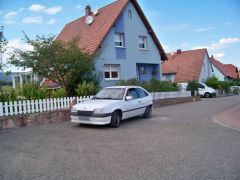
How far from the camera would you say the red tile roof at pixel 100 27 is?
22359 millimetres

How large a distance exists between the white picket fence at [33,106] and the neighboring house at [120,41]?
818 cm

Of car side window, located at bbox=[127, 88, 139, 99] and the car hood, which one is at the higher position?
car side window, located at bbox=[127, 88, 139, 99]

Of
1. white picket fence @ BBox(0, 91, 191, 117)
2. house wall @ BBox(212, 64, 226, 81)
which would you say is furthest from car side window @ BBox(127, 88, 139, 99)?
house wall @ BBox(212, 64, 226, 81)

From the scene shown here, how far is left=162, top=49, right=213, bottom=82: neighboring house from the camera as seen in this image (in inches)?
1762

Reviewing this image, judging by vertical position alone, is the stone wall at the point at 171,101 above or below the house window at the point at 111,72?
below

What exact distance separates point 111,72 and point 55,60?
874 centimetres

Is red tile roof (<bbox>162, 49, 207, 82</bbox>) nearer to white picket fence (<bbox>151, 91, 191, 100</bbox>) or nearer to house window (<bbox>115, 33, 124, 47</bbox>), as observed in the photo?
white picket fence (<bbox>151, 91, 191, 100</bbox>)

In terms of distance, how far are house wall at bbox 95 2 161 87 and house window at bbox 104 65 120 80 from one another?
1.31ft

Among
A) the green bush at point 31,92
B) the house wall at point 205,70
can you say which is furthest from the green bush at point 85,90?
the house wall at point 205,70

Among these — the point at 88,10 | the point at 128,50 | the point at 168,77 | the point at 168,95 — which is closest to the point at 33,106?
the point at 168,95

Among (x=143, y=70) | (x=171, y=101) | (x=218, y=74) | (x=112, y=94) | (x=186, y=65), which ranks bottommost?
(x=171, y=101)

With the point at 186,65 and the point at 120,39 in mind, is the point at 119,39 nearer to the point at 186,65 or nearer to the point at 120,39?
the point at 120,39

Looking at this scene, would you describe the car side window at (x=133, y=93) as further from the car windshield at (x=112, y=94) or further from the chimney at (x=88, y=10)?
the chimney at (x=88, y=10)

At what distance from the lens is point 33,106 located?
12445 mm
